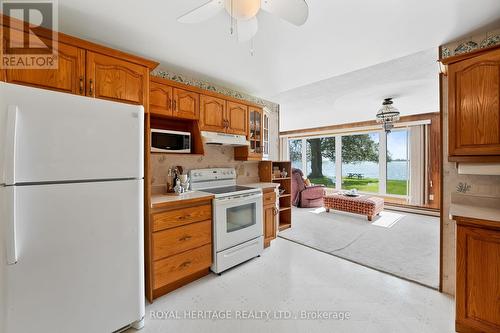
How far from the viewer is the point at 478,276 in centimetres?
146

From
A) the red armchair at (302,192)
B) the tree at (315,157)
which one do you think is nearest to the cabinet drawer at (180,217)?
the red armchair at (302,192)

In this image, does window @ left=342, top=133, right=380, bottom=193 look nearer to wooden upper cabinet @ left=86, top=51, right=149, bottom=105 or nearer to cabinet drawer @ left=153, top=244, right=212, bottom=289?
cabinet drawer @ left=153, top=244, right=212, bottom=289

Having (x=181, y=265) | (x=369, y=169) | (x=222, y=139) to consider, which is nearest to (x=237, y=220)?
(x=181, y=265)

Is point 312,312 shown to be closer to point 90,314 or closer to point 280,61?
point 90,314

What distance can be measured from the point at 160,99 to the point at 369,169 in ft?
21.1

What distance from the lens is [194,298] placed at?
202 centimetres

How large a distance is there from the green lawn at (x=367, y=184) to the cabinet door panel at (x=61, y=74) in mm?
7051

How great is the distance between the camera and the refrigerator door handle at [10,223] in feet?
3.77

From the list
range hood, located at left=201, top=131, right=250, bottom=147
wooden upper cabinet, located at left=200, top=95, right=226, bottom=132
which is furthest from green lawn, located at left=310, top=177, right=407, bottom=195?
wooden upper cabinet, located at left=200, top=95, right=226, bottom=132

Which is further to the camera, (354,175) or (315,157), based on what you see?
(315,157)

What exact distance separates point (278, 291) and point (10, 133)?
2360 millimetres

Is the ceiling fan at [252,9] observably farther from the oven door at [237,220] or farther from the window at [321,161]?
the window at [321,161]

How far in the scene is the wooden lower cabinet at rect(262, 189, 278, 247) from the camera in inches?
123

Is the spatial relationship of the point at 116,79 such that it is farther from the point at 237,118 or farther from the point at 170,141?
the point at 237,118
